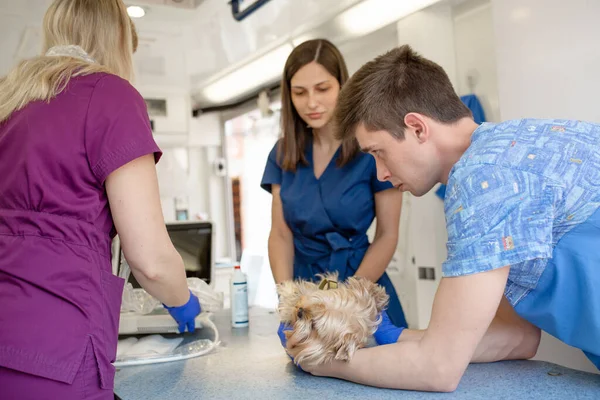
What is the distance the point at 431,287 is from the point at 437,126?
2010 millimetres

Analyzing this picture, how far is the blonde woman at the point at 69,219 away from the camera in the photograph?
102 cm

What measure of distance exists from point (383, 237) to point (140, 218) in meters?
1.08

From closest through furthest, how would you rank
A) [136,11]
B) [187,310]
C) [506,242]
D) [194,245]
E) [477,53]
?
[506,242] → [187,310] → [194,245] → [477,53] → [136,11]

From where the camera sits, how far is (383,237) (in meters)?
2.04

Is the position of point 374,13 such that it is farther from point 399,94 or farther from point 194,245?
point 399,94

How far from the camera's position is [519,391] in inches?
45.7

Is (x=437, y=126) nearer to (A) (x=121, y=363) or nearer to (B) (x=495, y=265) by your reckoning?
(B) (x=495, y=265)

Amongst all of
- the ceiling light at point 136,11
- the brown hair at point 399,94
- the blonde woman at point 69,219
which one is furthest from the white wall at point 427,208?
the blonde woman at point 69,219

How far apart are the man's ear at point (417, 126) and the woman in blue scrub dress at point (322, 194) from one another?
73 centimetres

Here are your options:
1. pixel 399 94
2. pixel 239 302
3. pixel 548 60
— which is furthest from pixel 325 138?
pixel 399 94

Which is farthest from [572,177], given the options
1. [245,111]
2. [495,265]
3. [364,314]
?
[245,111]

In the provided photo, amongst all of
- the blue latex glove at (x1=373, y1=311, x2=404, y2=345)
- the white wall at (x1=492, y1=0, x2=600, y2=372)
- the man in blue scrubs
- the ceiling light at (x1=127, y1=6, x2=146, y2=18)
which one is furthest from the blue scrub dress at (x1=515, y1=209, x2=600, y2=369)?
the ceiling light at (x1=127, y1=6, x2=146, y2=18)

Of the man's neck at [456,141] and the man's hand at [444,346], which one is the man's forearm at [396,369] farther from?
the man's neck at [456,141]

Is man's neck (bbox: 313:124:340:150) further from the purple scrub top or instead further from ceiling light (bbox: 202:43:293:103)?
ceiling light (bbox: 202:43:293:103)
